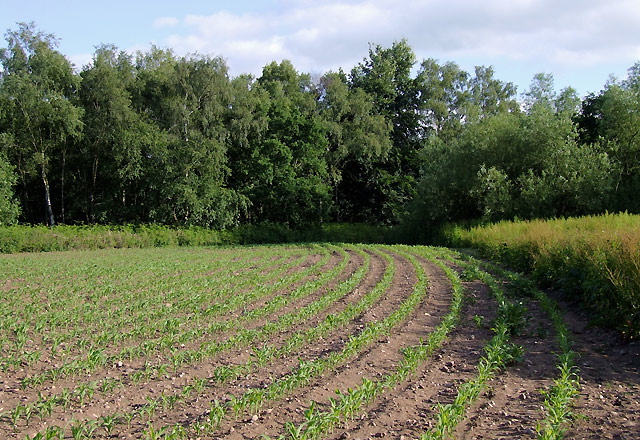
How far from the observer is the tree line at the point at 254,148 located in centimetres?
2692

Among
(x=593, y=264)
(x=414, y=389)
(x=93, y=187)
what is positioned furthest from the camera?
(x=93, y=187)

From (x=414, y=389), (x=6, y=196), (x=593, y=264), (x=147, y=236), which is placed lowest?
(x=414, y=389)

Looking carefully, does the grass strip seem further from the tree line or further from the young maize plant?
the tree line

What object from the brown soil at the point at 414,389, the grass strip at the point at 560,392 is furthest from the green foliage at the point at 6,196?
the grass strip at the point at 560,392

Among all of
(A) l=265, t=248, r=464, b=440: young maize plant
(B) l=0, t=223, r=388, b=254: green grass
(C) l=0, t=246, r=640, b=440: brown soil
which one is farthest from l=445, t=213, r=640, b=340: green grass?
(B) l=0, t=223, r=388, b=254: green grass

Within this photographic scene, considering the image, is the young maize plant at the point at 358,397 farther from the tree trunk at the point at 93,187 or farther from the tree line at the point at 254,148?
the tree trunk at the point at 93,187

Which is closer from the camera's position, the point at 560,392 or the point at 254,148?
the point at 560,392

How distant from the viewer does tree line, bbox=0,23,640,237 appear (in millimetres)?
26922

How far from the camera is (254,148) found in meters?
38.3

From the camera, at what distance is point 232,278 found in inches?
562

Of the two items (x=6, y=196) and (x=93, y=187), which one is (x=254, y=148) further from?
(x=6, y=196)

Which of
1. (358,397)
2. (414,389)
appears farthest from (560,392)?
(358,397)

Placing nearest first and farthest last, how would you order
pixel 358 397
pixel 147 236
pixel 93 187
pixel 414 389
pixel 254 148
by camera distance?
pixel 358 397
pixel 414 389
pixel 147 236
pixel 93 187
pixel 254 148

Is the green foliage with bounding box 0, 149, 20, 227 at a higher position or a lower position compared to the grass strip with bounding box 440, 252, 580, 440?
higher
